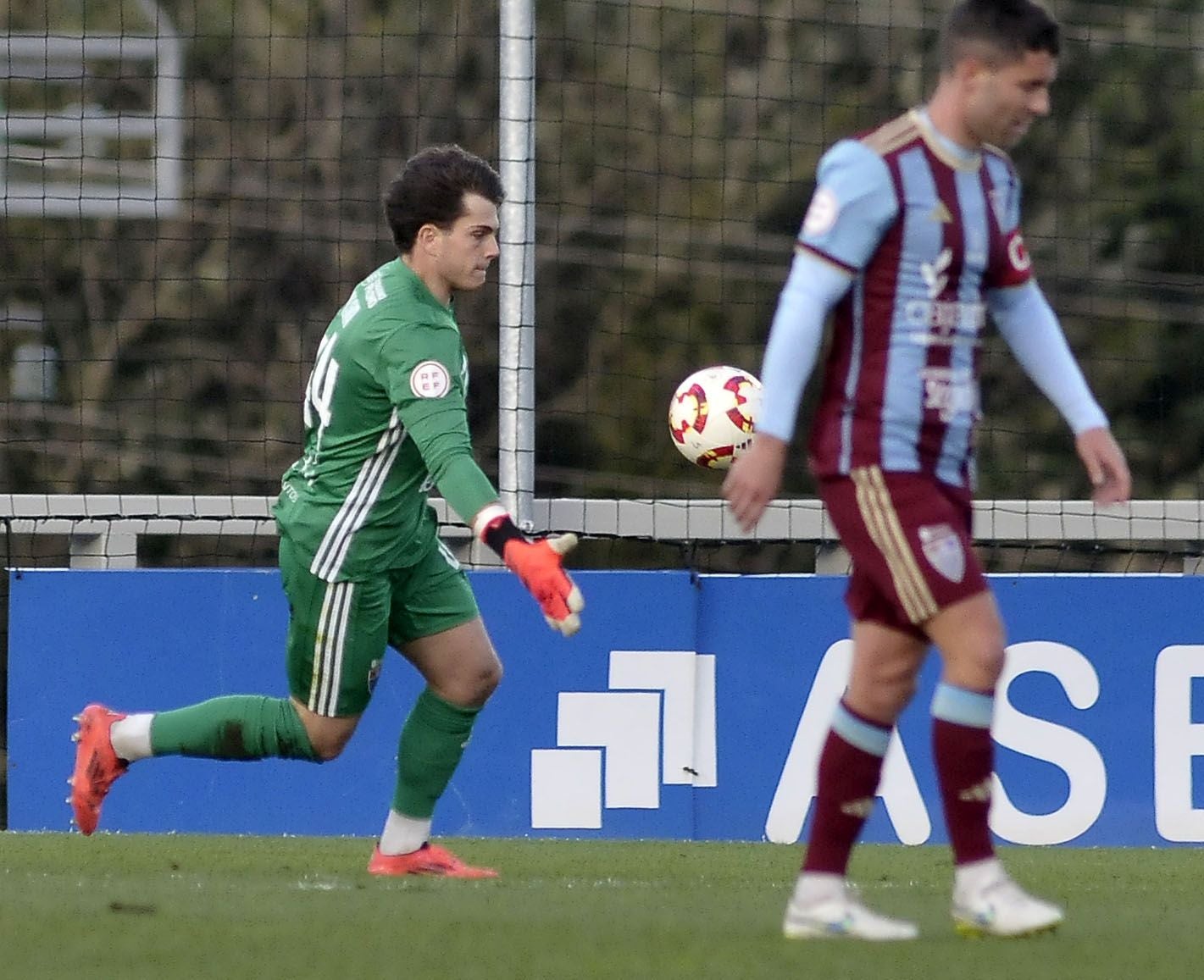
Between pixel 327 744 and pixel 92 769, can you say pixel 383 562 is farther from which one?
pixel 92 769

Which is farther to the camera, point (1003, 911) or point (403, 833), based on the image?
point (403, 833)

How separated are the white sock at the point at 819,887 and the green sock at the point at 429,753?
1883mm

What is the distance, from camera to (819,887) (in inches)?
193

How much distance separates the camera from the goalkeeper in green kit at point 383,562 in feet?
21.1

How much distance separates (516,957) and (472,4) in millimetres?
16597

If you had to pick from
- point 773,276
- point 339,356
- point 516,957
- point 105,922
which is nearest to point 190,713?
point 339,356

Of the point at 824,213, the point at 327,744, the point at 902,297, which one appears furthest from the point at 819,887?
the point at 327,744

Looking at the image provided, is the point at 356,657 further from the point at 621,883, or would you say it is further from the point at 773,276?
the point at 773,276

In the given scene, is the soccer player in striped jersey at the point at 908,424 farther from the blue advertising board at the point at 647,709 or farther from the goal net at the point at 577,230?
the goal net at the point at 577,230

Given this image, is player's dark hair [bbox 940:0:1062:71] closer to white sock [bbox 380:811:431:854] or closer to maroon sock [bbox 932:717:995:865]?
maroon sock [bbox 932:717:995:865]

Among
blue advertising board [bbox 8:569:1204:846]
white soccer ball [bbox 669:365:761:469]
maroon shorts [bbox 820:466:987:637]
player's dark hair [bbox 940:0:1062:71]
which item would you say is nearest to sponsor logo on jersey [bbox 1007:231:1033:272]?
player's dark hair [bbox 940:0:1062:71]

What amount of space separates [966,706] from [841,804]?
30 cm

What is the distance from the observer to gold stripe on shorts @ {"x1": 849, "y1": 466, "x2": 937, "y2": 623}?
4816mm

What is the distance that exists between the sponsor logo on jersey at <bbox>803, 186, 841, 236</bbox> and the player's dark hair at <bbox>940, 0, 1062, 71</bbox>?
0.39 m
